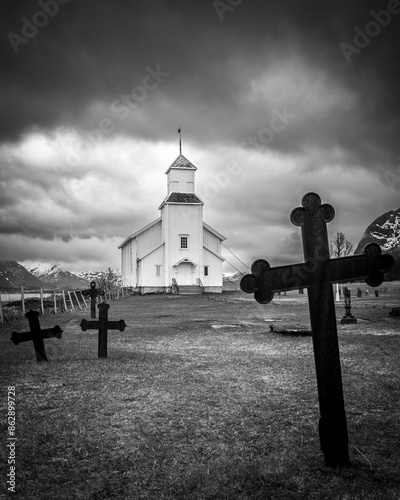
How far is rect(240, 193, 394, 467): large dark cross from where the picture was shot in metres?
3.76

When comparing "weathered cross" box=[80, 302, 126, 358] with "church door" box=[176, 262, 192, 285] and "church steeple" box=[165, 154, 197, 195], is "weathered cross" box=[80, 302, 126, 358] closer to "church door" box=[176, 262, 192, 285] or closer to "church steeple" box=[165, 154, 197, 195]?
"church door" box=[176, 262, 192, 285]

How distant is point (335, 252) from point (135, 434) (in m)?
76.5

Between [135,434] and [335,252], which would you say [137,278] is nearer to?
[335,252]

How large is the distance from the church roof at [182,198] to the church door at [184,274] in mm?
7536

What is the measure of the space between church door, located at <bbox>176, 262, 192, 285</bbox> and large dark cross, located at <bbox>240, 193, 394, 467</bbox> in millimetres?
46605

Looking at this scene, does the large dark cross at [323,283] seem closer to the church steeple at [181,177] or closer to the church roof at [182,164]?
the church steeple at [181,177]

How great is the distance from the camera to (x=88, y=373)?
7.66 meters

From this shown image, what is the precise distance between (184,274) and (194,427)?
45861mm

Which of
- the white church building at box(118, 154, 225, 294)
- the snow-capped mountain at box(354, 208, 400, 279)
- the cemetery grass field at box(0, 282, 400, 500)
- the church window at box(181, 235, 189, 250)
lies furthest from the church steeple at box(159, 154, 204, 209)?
the snow-capped mountain at box(354, 208, 400, 279)

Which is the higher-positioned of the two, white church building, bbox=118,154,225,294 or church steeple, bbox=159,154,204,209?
church steeple, bbox=159,154,204,209

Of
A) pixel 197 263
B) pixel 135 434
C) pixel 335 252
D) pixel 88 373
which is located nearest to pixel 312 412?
pixel 135 434

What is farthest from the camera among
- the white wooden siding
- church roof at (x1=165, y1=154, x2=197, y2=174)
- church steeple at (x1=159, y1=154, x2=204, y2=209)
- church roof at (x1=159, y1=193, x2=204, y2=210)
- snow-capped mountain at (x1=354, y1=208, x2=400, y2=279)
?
snow-capped mountain at (x1=354, y1=208, x2=400, y2=279)

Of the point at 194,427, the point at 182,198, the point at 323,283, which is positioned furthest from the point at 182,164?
the point at 323,283

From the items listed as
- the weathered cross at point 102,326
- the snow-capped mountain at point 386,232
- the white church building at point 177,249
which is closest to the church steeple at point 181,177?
the white church building at point 177,249
